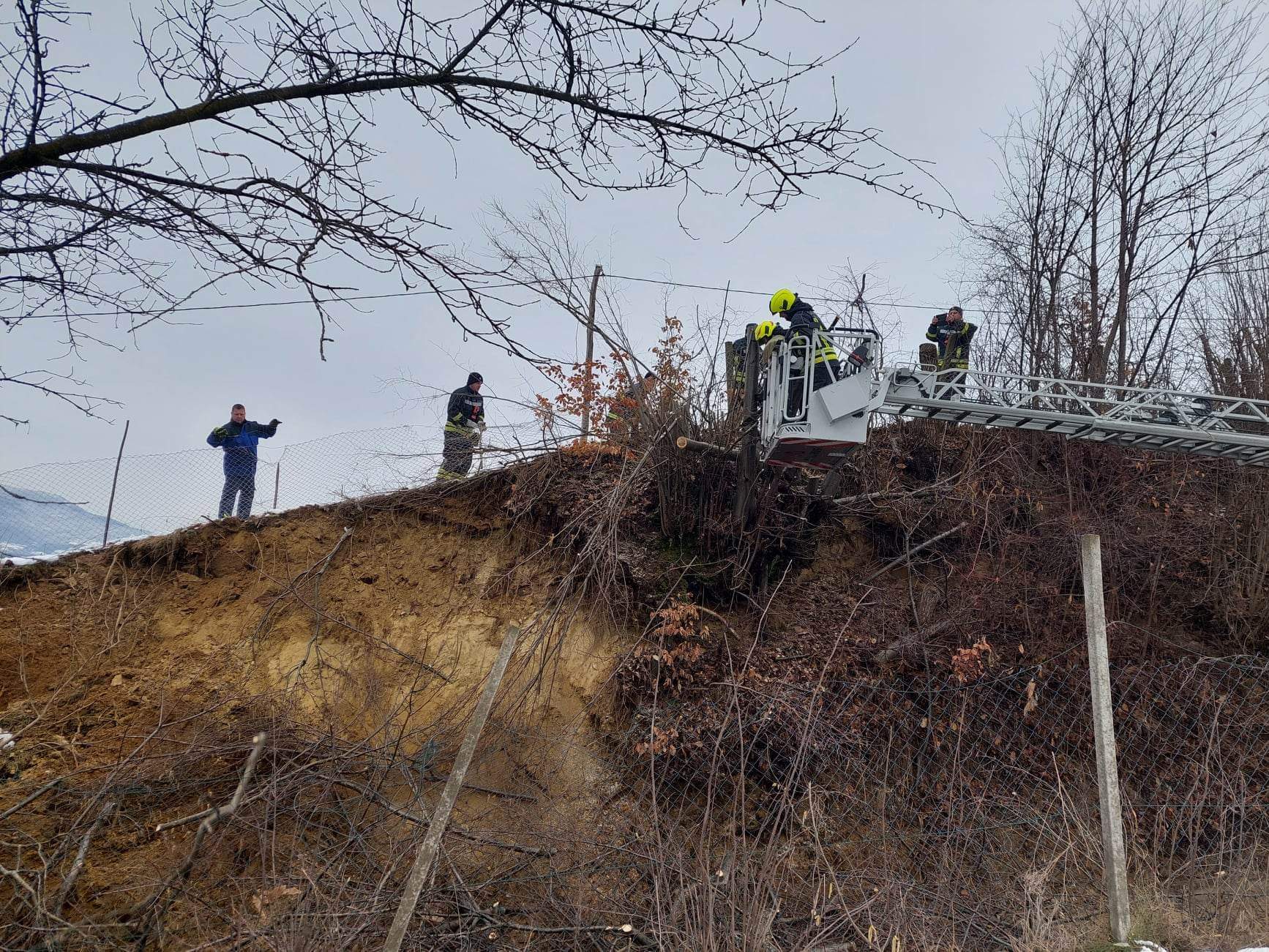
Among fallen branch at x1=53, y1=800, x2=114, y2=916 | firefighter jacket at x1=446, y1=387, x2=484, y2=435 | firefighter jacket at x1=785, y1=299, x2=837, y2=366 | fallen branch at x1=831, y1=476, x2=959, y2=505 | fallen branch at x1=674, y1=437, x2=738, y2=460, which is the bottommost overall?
fallen branch at x1=53, y1=800, x2=114, y2=916

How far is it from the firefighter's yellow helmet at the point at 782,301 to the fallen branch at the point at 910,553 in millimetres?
3572

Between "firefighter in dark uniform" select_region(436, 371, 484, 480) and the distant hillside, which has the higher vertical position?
"firefighter in dark uniform" select_region(436, 371, 484, 480)

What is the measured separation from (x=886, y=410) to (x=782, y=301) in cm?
155

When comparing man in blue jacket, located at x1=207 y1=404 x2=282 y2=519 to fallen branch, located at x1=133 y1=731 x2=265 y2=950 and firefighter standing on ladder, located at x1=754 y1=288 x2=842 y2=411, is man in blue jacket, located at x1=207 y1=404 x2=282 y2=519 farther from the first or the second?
firefighter standing on ladder, located at x1=754 y1=288 x2=842 y2=411

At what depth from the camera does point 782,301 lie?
28.0 feet

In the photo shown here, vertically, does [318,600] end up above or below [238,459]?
below

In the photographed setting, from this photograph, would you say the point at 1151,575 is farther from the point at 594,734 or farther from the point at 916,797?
the point at 594,734

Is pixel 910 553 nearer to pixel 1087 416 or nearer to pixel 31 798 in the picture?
pixel 1087 416

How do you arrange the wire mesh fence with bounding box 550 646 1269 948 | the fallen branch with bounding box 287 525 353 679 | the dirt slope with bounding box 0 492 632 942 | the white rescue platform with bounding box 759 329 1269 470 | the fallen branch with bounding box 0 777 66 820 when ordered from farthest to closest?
the fallen branch with bounding box 287 525 353 679 < the white rescue platform with bounding box 759 329 1269 470 < the dirt slope with bounding box 0 492 632 942 < the fallen branch with bounding box 0 777 66 820 < the wire mesh fence with bounding box 550 646 1269 948

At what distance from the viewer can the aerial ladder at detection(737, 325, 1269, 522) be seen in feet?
25.5

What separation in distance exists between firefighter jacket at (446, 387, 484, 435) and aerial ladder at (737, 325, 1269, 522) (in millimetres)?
3370

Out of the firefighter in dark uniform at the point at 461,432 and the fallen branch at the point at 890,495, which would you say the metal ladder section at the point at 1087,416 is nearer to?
the fallen branch at the point at 890,495

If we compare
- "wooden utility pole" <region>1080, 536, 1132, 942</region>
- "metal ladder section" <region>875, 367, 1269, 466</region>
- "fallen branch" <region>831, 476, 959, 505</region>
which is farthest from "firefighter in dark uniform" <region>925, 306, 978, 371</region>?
"wooden utility pole" <region>1080, 536, 1132, 942</region>

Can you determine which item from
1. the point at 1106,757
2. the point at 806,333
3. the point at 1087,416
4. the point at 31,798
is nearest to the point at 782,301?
the point at 806,333
